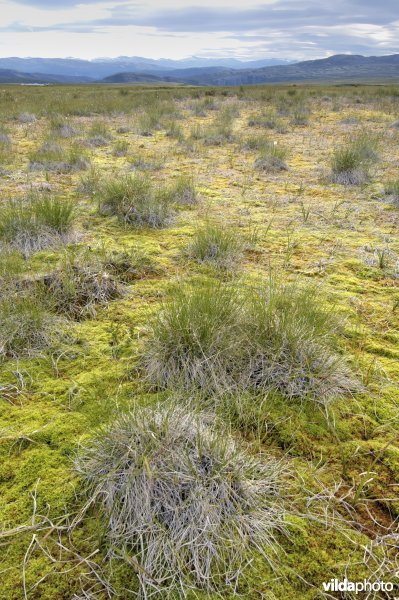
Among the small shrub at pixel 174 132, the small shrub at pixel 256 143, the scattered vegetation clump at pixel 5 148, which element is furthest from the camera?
the small shrub at pixel 174 132

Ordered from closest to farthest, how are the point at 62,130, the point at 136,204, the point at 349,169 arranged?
the point at 136,204, the point at 349,169, the point at 62,130

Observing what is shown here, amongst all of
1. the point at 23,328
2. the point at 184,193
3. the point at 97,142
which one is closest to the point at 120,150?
the point at 97,142

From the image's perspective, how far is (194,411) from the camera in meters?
2.09

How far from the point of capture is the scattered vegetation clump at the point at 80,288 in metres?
3.30

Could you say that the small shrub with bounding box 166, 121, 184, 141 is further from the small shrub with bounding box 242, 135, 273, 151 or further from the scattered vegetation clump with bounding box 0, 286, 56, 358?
the scattered vegetation clump with bounding box 0, 286, 56, 358

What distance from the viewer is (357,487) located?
1.98 m

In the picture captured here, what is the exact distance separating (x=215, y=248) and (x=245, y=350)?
197cm

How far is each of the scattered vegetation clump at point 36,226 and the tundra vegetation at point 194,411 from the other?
0.02 metres

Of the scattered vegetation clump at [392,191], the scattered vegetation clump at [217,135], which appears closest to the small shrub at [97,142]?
the scattered vegetation clump at [217,135]

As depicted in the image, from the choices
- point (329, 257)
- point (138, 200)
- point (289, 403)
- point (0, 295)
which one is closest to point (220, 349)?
point (289, 403)

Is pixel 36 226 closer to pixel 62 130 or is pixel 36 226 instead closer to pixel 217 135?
pixel 217 135

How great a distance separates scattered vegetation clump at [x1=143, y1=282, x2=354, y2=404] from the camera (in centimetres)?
249

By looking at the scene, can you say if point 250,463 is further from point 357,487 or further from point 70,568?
point 70,568

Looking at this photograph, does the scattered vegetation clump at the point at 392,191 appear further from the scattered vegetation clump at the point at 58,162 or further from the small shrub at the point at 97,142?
the small shrub at the point at 97,142
